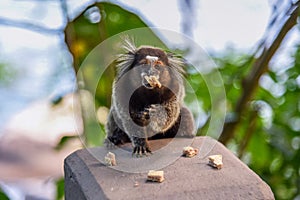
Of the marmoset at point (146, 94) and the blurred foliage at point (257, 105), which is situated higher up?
the marmoset at point (146, 94)

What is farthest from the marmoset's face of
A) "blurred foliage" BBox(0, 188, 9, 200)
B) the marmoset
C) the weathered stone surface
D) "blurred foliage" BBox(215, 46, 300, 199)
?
"blurred foliage" BBox(215, 46, 300, 199)

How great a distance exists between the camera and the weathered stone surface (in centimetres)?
81

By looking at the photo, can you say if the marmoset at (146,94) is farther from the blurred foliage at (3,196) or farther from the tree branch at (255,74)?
the tree branch at (255,74)

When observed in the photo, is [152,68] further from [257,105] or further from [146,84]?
[257,105]

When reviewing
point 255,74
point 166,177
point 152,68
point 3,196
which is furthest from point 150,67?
point 255,74

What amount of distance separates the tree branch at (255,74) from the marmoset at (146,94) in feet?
1.73

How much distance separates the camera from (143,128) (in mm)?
952

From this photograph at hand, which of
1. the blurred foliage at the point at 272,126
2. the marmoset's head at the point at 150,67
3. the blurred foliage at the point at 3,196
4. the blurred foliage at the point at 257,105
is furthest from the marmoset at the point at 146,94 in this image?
the blurred foliage at the point at 272,126

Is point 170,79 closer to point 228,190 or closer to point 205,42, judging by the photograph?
point 228,190

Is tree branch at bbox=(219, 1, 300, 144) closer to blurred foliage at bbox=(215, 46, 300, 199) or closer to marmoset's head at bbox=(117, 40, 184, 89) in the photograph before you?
blurred foliage at bbox=(215, 46, 300, 199)

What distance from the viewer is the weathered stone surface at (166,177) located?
2.65 feet

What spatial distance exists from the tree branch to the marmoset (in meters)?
0.53

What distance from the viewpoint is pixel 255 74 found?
1.49 meters

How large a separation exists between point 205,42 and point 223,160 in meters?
0.68
